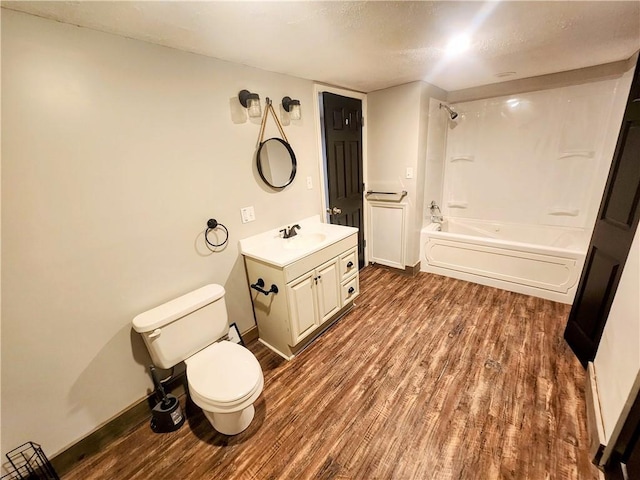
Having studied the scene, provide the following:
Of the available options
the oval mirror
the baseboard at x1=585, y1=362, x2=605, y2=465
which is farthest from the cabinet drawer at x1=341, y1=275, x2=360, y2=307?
the baseboard at x1=585, y1=362, x2=605, y2=465

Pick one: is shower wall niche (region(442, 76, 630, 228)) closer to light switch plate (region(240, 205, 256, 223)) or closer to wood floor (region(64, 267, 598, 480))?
wood floor (region(64, 267, 598, 480))

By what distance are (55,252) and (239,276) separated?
41.4 inches

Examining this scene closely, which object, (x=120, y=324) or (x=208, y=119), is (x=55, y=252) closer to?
(x=120, y=324)

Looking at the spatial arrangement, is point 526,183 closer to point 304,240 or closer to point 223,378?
point 304,240

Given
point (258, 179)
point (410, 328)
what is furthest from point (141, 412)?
point (410, 328)

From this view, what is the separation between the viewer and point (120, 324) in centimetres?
147

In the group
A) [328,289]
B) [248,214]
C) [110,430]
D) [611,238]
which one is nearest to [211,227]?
[248,214]

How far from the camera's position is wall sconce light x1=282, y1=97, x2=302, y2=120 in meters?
2.10

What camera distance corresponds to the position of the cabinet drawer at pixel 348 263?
2.31 metres

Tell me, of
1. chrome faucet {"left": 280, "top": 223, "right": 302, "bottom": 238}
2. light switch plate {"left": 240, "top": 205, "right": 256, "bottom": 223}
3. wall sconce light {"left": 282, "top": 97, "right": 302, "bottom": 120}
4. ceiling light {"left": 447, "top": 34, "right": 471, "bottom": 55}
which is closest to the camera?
ceiling light {"left": 447, "top": 34, "right": 471, "bottom": 55}

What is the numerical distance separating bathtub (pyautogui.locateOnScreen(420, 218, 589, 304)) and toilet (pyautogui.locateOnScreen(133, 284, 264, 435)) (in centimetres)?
251

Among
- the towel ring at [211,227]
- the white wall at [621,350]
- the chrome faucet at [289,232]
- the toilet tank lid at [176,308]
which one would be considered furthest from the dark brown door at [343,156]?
the white wall at [621,350]

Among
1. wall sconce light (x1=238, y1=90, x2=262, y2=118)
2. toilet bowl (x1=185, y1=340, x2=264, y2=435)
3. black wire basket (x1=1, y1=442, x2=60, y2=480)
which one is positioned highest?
wall sconce light (x1=238, y1=90, x2=262, y2=118)

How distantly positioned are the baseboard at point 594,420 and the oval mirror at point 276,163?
2.39 metres
